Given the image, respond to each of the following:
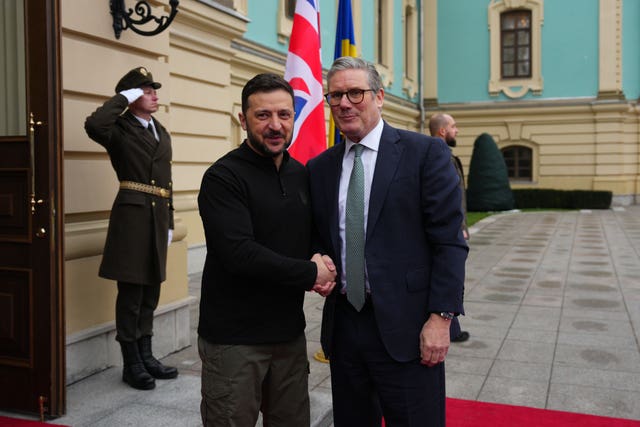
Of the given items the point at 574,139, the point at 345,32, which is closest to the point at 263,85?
the point at 345,32

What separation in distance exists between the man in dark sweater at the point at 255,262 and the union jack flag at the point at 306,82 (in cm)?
214

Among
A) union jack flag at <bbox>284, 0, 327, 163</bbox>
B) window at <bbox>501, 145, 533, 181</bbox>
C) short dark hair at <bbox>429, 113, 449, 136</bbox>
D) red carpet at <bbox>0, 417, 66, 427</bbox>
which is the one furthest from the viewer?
window at <bbox>501, 145, 533, 181</bbox>

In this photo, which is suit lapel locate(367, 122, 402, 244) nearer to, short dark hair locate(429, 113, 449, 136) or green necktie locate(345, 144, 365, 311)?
green necktie locate(345, 144, 365, 311)

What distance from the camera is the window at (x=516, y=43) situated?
24656 millimetres

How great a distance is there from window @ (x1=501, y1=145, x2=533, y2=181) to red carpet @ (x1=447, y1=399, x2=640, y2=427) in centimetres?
2197

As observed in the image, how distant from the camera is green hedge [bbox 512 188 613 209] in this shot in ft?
74.4

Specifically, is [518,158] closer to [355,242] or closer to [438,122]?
[438,122]

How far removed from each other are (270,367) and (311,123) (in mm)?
2494

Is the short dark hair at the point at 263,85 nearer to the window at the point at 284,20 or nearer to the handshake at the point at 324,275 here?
the handshake at the point at 324,275

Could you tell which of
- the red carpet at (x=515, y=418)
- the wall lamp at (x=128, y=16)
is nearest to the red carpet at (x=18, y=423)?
the red carpet at (x=515, y=418)

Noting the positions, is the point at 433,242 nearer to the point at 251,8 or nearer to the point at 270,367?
the point at 270,367

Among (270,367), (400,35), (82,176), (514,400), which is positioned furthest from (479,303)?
(400,35)

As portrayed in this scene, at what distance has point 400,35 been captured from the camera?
23422mm

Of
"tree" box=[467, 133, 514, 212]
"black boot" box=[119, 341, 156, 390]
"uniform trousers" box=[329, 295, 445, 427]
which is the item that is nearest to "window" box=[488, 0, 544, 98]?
"tree" box=[467, 133, 514, 212]
